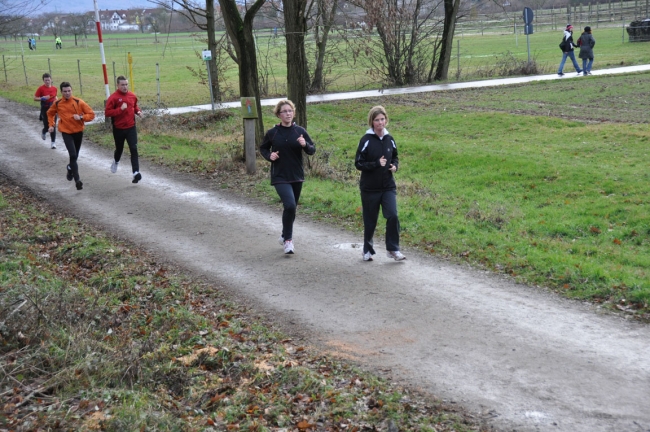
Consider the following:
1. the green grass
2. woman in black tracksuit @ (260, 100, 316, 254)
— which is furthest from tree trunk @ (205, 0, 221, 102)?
woman in black tracksuit @ (260, 100, 316, 254)

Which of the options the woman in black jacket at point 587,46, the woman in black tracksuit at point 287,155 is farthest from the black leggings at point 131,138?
the woman in black jacket at point 587,46

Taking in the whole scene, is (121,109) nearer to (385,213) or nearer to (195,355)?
(385,213)

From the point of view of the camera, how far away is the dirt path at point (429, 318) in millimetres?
5629

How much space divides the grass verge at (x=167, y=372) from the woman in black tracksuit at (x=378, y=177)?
218 centimetres

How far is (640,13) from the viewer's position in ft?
228

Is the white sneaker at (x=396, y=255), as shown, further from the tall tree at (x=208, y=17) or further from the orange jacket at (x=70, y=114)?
the tall tree at (x=208, y=17)

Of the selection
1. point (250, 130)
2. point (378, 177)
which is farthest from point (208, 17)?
point (378, 177)

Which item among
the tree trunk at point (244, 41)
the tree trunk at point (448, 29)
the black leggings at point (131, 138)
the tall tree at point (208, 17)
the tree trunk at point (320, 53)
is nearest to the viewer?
the black leggings at point (131, 138)

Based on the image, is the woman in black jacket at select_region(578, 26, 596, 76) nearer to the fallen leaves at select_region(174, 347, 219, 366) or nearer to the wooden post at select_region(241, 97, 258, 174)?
the wooden post at select_region(241, 97, 258, 174)

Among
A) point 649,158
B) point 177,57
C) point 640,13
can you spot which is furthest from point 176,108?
point 640,13

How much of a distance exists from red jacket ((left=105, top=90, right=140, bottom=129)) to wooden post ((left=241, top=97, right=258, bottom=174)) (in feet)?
7.00

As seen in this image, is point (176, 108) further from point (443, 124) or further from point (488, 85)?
point (488, 85)

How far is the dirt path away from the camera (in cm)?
563

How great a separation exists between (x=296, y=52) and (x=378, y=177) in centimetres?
628
